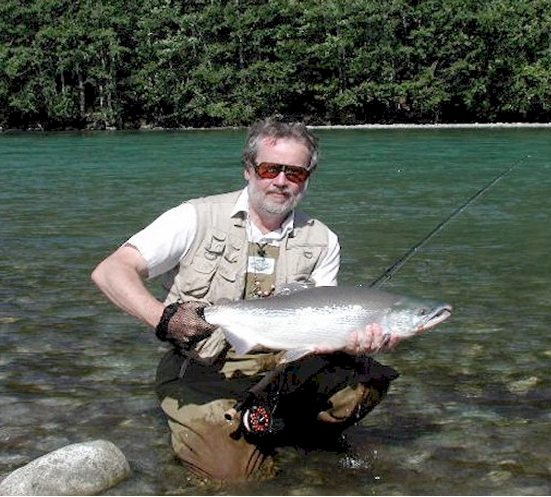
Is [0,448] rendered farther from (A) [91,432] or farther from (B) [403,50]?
(B) [403,50]

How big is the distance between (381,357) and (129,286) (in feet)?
10.9

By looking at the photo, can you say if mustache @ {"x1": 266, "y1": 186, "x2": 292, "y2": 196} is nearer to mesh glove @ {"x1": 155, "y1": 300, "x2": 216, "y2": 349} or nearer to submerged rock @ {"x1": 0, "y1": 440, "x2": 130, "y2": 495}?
mesh glove @ {"x1": 155, "y1": 300, "x2": 216, "y2": 349}

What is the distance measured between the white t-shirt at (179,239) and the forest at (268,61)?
6238 cm

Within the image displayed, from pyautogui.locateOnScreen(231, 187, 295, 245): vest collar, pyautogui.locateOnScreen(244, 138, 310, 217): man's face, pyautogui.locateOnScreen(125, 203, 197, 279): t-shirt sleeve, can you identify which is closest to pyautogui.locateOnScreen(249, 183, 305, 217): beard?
pyautogui.locateOnScreen(244, 138, 310, 217): man's face

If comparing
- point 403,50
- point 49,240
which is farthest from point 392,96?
point 49,240

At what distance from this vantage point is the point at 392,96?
68500 mm

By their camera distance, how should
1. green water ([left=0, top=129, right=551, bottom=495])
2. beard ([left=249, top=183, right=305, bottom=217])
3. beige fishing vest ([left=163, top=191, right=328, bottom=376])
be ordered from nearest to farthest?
1. beard ([left=249, top=183, right=305, bottom=217])
2. beige fishing vest ([left=163, top=191, right=328, bottom=376])
3. green water ([left=0, top=129, right=551, bottom=495])

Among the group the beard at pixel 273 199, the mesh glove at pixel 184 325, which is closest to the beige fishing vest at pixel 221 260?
the beard at pixel 273 199

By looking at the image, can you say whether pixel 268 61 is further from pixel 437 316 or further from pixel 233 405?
pixel 437 316

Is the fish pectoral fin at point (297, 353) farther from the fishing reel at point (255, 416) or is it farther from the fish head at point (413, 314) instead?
the fishing reel at point (255, 416)

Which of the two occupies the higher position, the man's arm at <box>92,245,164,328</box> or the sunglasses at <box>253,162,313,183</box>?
the sunglasses at <box>253,162,313,183</box>

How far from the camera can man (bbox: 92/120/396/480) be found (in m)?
5.00

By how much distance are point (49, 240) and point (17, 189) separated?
343 inches

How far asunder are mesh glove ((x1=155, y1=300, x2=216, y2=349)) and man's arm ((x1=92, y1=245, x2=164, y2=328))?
67mm
